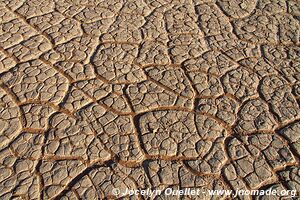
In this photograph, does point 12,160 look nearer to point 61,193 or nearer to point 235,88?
point 61,193

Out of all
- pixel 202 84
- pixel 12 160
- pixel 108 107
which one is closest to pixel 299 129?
pixel 202 84

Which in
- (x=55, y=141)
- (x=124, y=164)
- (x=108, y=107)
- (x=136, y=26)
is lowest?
(x=124, y=164)

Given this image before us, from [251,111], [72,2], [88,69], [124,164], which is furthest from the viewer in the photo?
[72,2]

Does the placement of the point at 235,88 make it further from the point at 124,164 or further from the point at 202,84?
the point at 124,164

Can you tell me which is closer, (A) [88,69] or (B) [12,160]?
(B) [12,160]

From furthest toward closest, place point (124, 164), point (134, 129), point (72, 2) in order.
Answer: point (72, 2) < point (134, 129) < point (124, 164)

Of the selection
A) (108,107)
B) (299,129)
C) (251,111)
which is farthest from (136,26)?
(299,129)

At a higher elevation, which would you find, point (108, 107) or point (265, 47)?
point (265, 47)
